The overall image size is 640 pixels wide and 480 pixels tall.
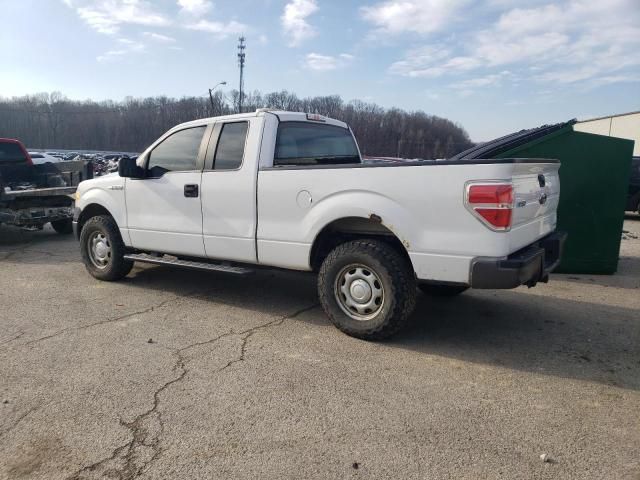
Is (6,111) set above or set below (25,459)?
above

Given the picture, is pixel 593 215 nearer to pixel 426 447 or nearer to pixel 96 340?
pixel 426 447

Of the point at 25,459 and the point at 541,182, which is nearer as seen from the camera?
the point at 25,459

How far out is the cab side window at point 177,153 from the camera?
17.7 ft

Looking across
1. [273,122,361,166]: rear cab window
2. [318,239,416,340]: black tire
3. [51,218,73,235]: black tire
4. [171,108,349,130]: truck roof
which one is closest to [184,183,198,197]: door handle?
[171,108,349,130]: truck roof

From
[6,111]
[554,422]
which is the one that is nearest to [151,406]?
[554,422]

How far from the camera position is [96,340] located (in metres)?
4.30

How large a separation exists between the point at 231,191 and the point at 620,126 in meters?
32.8

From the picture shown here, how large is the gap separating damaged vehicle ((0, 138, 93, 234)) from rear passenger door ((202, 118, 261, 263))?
5403 mm

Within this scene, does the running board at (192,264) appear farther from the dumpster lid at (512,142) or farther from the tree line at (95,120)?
the tree line at (95,120)

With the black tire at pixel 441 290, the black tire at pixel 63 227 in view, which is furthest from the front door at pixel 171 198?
the black tire at pixel 63 227

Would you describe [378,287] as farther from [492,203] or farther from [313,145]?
[313,145]

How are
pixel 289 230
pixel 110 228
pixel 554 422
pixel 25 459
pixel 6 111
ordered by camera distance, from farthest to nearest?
pixel 6 111
pixel 110 228
pixel 289 230
pixel 554 422
pixel 25 459

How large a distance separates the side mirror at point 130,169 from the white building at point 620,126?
28037 millimetres

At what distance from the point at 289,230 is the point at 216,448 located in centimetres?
229
